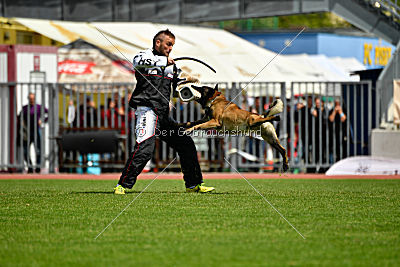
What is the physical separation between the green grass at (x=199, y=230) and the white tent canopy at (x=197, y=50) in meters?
12.8

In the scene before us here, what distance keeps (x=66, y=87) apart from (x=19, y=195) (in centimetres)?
1015

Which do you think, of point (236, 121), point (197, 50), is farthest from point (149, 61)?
point (197, 50)

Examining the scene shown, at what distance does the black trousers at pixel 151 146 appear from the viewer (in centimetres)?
1101

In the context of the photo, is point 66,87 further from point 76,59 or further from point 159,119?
point 159,119

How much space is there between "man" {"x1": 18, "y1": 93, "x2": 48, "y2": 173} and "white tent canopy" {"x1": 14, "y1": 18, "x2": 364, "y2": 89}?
3.87 m

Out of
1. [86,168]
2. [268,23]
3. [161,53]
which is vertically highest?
[268,23]

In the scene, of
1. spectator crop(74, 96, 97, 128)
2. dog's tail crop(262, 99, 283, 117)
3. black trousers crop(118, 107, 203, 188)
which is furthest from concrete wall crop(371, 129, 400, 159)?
dog's tail crop(262, 99, 283, 117)

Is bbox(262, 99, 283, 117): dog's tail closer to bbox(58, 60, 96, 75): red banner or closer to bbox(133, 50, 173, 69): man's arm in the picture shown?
bbox(133, 50, 173, 69): man's arm

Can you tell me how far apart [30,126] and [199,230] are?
47.5 ft

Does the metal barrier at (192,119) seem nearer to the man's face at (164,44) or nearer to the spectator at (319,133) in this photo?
the spectator at (319,133)

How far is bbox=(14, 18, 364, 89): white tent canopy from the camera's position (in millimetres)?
24828

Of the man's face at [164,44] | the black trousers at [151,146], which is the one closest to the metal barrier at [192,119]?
the black trousers at [151,146]

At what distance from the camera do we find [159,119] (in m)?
11.1

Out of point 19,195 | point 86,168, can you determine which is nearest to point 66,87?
point 86,168
